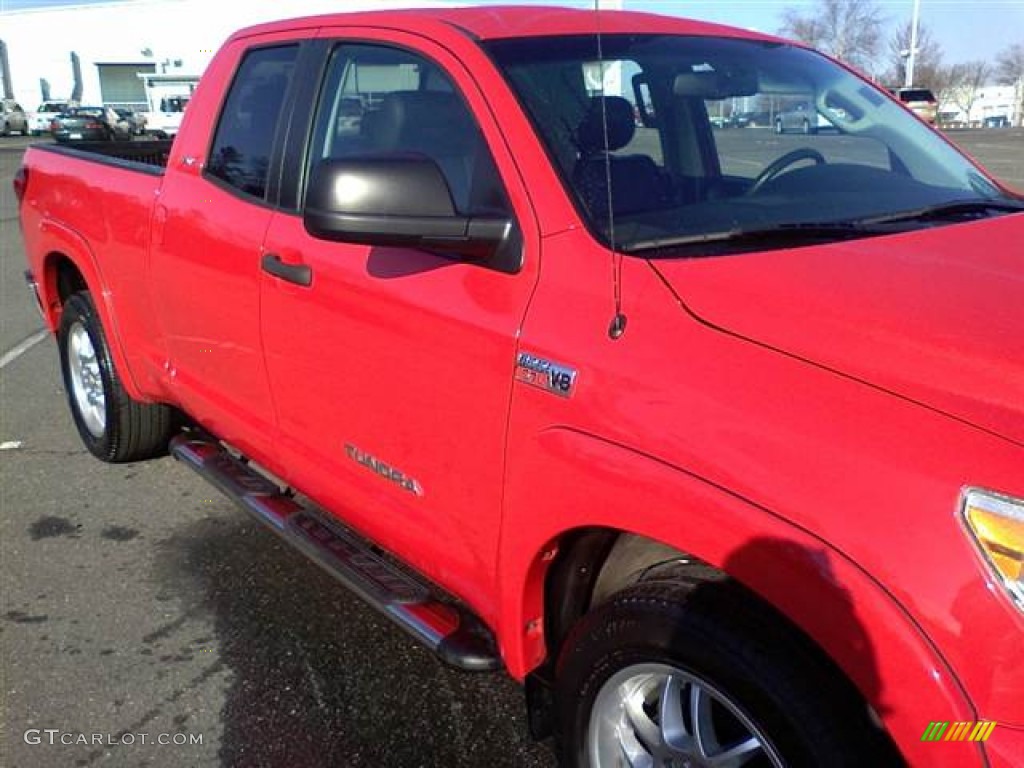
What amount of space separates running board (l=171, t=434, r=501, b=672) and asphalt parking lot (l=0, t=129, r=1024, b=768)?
37cm

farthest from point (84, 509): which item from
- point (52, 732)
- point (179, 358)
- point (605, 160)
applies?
point (605, 160)

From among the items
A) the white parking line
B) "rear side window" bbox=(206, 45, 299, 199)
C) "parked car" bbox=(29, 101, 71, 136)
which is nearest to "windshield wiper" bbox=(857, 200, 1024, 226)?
"rear side window" bbox=(206, 45, 299, 199)

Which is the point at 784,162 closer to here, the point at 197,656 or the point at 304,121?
the point at 304,121

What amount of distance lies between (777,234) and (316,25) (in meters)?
1.70

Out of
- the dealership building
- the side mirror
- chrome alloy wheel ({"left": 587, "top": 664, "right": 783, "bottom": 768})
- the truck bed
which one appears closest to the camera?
chrome alloy wheel ({"left": 587, "top": 664, "right": 783, "bottom": 768})

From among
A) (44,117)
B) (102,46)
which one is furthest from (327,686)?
(102,46)

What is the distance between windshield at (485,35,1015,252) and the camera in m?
2.35

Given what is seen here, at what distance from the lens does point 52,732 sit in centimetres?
286

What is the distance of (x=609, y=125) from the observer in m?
2.60

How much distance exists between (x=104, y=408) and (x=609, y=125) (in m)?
3.14

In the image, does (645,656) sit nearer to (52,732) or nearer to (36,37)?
(52,732)

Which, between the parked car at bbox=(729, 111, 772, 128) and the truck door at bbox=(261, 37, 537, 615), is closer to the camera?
the truck door at bbox=(261, 37, 537, 615)

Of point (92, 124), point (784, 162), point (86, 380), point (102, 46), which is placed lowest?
point (86, 380)

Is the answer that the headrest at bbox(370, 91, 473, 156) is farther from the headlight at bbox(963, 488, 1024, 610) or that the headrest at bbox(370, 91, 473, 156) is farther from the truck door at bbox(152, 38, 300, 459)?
the headlight at bbox(963, 488, 1024, 610)
